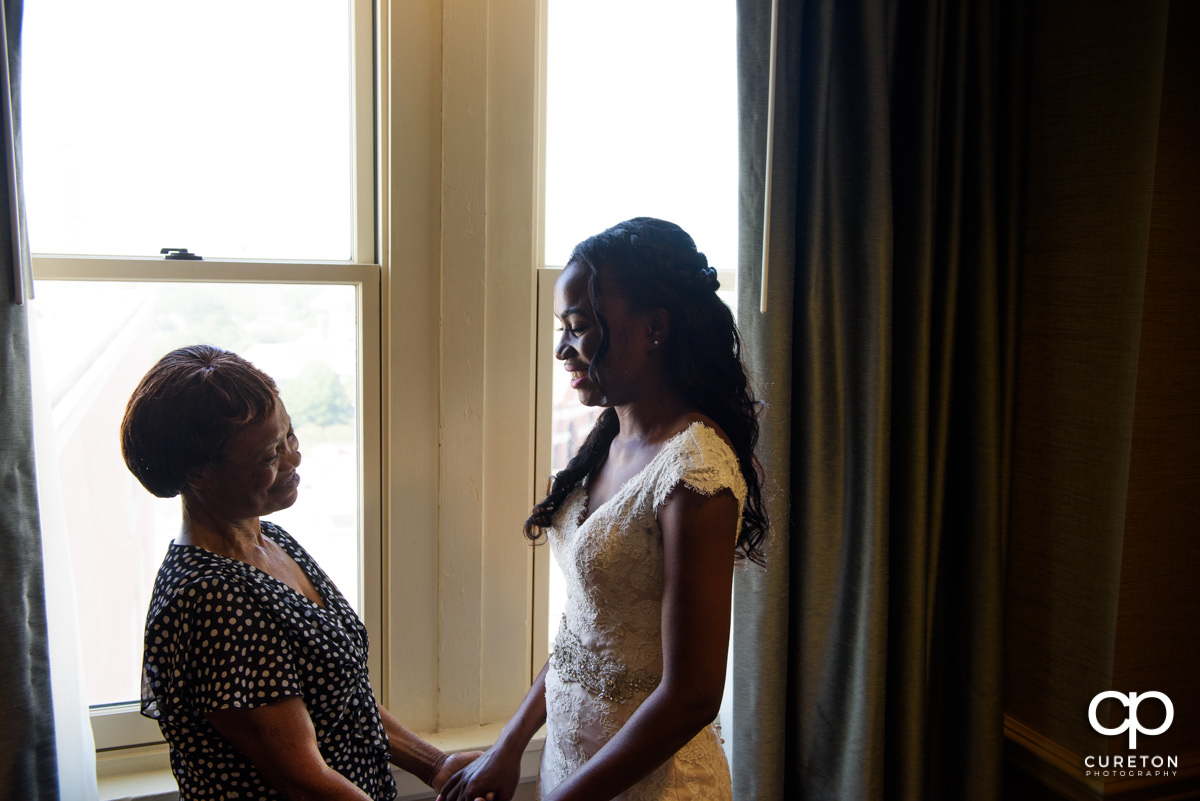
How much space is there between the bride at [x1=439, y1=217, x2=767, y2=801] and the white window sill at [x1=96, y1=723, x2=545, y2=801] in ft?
1.28

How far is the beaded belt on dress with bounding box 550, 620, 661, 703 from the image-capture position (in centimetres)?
122

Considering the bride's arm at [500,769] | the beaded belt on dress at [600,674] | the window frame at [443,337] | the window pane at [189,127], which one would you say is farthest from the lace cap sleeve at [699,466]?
the window pane at [189,127]

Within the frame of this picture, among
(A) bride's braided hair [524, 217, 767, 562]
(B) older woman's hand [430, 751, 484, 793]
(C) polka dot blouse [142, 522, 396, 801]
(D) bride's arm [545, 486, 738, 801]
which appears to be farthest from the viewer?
(B) older woman's hand [430, 751, 484, 793]

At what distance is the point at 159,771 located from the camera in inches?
63.5

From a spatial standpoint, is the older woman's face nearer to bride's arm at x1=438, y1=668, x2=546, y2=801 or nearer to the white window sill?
bride's arm at x1=438, y1=668, x2=546, y2=801

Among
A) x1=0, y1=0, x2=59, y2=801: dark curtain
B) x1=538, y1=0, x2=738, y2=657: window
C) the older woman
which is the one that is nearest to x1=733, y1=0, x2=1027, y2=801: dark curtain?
x1=538, y1=0, x2=738, y2=657: window

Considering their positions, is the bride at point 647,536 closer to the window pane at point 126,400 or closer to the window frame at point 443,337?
the window frame at point 443,337

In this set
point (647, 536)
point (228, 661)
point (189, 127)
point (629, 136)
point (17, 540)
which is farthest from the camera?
point (629, 136)

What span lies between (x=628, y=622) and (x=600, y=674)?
0.30ft

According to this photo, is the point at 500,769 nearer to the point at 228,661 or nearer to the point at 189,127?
the point at 228,661

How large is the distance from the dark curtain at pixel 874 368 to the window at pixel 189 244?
760 mm

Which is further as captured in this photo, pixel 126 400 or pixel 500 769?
pixel 126 400

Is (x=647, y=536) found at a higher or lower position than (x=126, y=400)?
lower

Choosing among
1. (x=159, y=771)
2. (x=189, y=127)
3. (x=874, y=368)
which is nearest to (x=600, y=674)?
(x=874, y=368)
